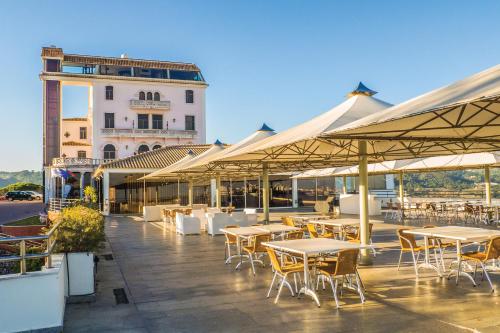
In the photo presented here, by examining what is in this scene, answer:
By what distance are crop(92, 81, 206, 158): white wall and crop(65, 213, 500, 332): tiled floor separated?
131 ft

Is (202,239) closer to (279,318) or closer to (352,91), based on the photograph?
(352,91)

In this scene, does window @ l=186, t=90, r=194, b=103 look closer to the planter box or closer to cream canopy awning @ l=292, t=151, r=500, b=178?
cream canopy awning @ l=292, t=151, r=500, b=178

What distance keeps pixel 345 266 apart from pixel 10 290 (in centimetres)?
427

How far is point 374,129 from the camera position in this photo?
24.3 feet

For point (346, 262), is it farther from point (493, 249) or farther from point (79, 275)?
point (79, 275)

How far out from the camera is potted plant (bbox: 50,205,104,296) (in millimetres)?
6898

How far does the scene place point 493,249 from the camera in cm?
726

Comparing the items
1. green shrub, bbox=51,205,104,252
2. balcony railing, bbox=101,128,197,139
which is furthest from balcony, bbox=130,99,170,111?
green shrub, bbox=51,205,104,252

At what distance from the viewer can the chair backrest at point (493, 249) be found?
23.6 ft

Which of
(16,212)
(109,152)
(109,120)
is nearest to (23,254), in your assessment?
(16,212)

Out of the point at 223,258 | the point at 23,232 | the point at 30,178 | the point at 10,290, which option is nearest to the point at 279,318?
the point at 10,290

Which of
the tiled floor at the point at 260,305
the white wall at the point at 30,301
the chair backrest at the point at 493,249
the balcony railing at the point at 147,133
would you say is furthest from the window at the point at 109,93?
the chair backrest at the point at 493,249

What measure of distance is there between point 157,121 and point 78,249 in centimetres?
4416

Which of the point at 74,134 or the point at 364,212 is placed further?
the point at 74,134
